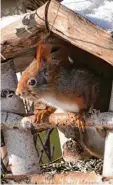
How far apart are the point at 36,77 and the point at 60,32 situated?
0.17 m

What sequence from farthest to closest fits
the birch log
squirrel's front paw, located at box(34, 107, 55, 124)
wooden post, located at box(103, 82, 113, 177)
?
squirrel's front paw, located at box(34, 107, 55, 124)
wooden post, located at box(103, 82, 113, 177)
the birch log

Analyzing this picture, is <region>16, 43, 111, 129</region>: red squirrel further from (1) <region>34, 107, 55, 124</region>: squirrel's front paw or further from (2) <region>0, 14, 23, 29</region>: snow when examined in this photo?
(2) <region>0, 14, 23, 29</region>: snow

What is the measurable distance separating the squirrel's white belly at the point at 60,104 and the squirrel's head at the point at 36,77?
5cm

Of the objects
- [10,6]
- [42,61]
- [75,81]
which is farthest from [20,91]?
[10,6]

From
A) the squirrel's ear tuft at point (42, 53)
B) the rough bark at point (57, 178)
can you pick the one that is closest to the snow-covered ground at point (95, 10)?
the squirrel's ear tuft at point (42, 53)

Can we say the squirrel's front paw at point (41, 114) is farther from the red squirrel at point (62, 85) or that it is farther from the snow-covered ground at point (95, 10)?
the snow-covered ground at point (95, 10)

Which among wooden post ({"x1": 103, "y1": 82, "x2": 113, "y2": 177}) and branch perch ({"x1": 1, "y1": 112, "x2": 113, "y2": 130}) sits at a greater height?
branch perch ({"x1": 1, "y1": 112, "x2": 113, "y2": 130})

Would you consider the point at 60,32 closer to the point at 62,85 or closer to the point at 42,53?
the point at 42,53

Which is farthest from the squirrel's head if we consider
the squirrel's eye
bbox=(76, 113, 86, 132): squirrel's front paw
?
bbox=(76, 113, 86, 132): squirrel's front paw

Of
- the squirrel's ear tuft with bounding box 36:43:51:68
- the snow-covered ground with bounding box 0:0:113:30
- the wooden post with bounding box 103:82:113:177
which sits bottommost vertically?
the wooden post with bounding box 103:82:113:177

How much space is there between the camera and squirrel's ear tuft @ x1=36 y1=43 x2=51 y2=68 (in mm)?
1471

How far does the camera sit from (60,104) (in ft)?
5.32

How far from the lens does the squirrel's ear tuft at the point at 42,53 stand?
57.9 inches

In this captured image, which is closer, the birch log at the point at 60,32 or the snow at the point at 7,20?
the birch log at the point at 60,32
